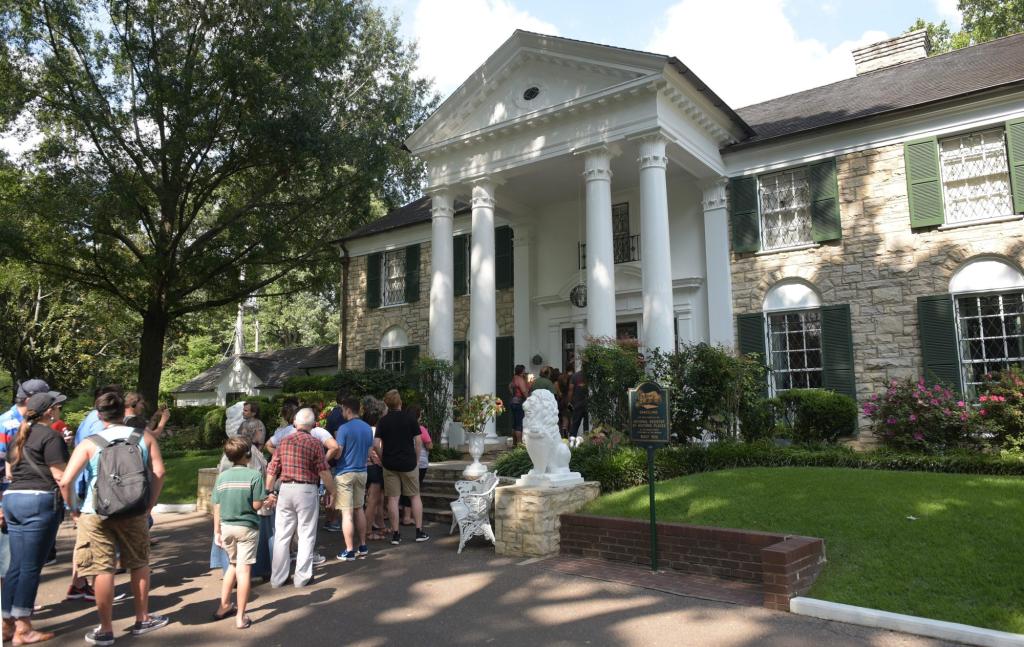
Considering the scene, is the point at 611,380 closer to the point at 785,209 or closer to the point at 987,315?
→ the point at 785,209

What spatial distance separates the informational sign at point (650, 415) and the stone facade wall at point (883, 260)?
7151mm

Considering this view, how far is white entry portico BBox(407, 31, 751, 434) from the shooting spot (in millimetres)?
12305

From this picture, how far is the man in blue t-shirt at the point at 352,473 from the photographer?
725 cm

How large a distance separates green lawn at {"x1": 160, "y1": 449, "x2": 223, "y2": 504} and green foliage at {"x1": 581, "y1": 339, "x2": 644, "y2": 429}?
24.1 ft

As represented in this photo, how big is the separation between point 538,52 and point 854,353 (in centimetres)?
841

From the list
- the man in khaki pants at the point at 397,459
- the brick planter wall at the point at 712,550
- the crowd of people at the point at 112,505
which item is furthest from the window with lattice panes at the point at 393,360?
the brick planter wall at the point at 712,550

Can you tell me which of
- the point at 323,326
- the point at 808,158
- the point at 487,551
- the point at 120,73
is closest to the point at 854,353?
the point at 808,158

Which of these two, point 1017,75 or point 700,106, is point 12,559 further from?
point 1017,75

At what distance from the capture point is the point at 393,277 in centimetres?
1944

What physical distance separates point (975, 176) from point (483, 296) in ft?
30.2

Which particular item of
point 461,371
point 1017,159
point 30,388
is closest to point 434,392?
point 461,371

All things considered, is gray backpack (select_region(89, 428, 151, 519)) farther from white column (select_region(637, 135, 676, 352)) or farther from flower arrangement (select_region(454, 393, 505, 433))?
white column (select_region(637, 135, 676, 352))

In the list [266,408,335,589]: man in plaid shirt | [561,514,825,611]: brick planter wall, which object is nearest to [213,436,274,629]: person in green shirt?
[266,408,335,589]: man in plaid shirt

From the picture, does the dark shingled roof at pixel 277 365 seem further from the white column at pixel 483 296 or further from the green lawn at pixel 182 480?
the white column at pixel 483 296
